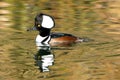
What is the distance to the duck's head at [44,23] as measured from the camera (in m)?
14.7

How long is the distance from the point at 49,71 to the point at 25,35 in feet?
12.5

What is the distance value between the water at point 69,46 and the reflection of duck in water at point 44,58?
3cm

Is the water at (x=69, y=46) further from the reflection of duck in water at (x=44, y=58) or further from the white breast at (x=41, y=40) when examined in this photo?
the white breast at (x=41, y=40)

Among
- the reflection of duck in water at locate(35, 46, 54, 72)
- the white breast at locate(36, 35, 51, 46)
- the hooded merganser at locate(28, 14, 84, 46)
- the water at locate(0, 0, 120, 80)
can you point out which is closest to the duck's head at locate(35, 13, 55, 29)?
the hooded merganser at locate(28, 14, 84, 46)

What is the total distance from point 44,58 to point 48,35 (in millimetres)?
2166

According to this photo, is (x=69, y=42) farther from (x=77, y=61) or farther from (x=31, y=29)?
(x=77, y=61)

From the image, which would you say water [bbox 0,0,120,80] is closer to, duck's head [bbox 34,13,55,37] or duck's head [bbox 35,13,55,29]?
duck's head [bbox 34,13,55,37]

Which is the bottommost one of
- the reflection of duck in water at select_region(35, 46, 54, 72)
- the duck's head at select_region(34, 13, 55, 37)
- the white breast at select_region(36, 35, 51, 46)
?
the white breast at select_region(36, 35, 51, 46)

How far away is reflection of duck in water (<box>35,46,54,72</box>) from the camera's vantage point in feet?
39.4

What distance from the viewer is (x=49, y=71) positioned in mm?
11570

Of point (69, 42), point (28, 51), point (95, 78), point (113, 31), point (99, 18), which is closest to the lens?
point (95, 78)

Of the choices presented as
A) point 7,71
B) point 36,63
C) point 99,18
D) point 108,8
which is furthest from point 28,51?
point 108,8

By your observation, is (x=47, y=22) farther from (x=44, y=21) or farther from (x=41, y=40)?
(x=41, y=40)

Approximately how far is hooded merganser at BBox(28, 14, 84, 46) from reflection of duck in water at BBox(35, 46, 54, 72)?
0.56m
